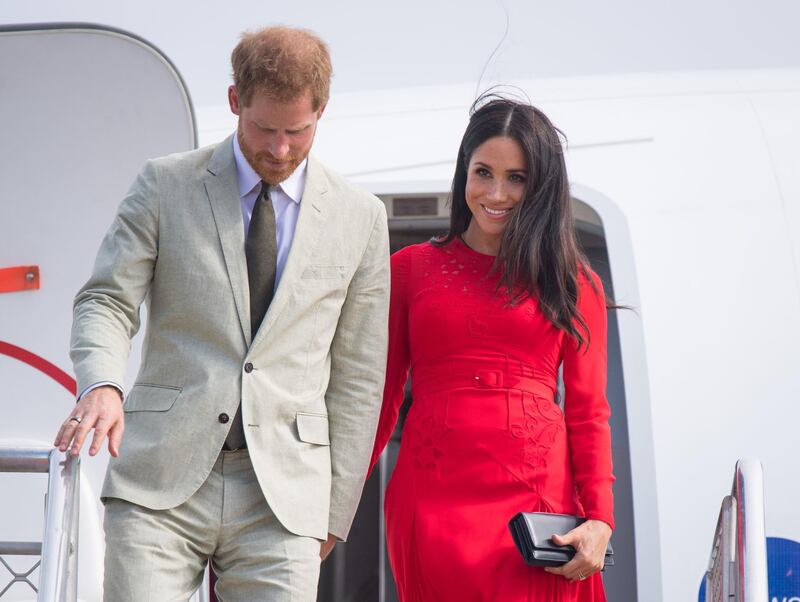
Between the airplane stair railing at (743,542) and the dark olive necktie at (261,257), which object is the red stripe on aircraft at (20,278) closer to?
the dark olive necktie at (261,257)

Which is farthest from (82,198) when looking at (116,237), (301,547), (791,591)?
(791,591)

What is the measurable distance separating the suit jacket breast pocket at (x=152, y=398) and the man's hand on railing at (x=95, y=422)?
177mm

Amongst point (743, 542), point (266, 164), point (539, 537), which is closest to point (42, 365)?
point (266, 164)

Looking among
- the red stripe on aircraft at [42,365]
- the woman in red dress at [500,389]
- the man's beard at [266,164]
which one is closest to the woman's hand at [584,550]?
the woman in red dress at [500,389]

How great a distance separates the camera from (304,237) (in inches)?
93.4

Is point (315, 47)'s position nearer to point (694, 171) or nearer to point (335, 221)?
point (335, 221)

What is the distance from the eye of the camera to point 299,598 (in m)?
2.21

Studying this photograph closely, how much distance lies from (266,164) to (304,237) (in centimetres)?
17

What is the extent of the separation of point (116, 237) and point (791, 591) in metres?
2.25

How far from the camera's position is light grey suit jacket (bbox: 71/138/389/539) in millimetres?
2242

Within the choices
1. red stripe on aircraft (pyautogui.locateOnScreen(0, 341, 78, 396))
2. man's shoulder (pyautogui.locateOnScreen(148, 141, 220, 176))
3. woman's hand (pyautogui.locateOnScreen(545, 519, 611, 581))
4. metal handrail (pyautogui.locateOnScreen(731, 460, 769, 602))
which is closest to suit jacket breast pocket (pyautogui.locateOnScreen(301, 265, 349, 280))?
man's shoulder (pyautogui.locateOnScreen(148, 141, 220, 176))

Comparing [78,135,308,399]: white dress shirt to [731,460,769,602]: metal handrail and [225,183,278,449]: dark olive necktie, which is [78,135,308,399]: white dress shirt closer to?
[225,183,278,449]: dark olive necktie

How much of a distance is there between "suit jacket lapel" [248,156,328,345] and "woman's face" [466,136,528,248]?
1.28 feet

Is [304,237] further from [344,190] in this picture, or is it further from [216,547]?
[216,547]
